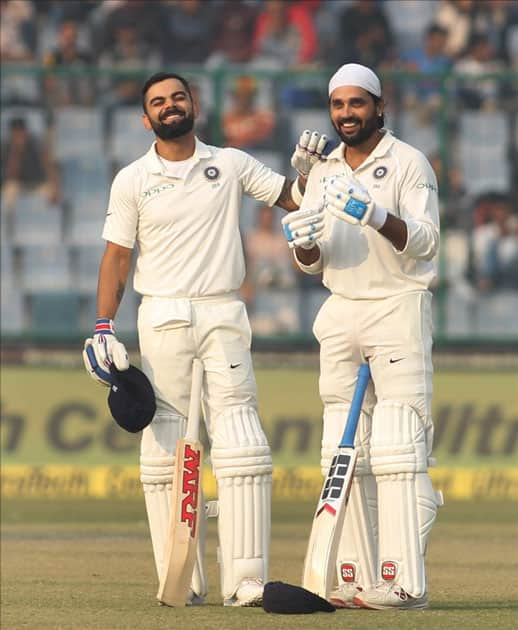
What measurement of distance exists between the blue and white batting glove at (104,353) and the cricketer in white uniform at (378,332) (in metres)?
0.73

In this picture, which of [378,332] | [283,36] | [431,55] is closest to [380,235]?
[378,332]

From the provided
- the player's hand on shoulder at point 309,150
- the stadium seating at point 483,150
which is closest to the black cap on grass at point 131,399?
the player's hand on shoulder at point 309,150

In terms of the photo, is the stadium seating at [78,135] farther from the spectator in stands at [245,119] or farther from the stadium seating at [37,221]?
the spectator in stands at [245,119]

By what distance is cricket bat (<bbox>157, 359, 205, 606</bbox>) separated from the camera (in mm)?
6020

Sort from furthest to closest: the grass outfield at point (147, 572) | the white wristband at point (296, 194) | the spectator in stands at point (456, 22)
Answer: the spectator in stands at point (456, 22) → the white wristband at point (296, 194) → the grass outfield at point (147, 572)

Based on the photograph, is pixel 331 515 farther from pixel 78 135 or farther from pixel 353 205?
pixel 78 135

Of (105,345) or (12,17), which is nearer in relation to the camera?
(105,345)

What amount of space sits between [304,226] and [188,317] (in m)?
0.71

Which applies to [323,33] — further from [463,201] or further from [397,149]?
[397,149]

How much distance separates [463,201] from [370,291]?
666 cm

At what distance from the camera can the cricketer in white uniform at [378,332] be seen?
5805 mm

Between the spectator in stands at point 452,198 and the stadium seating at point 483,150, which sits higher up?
the stadium seating at point 483,150

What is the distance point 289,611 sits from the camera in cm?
568

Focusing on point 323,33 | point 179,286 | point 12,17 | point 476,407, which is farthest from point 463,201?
point 179,286
